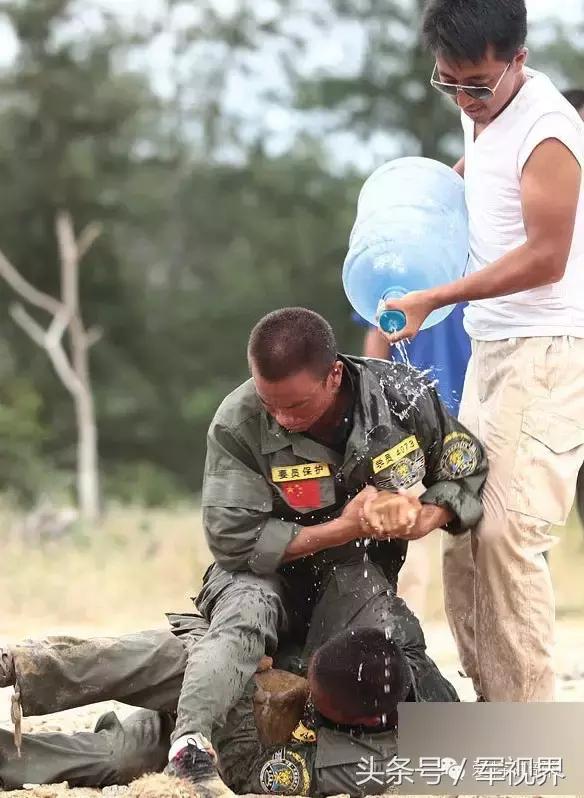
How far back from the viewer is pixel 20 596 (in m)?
8.70

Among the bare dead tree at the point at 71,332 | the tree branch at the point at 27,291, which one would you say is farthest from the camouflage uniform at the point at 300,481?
the tree branch at the point at 27,291

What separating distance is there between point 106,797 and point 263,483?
3.21ft

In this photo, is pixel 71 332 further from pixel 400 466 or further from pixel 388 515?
pixel 388 515

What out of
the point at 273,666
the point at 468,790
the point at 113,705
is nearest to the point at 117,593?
the point at 113,705

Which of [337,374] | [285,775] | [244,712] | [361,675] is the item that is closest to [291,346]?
[337,374]

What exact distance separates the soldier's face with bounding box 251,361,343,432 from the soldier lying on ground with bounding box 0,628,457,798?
0.62 meters

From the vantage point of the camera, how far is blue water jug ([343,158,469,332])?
4.20 metres

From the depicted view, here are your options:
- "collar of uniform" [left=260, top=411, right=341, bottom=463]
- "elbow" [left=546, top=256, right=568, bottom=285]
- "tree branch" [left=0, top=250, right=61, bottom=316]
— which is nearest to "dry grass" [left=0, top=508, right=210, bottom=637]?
"tree branch" [left=0, top=250, right=61, bottom=316]

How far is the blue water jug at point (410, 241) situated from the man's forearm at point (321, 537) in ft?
2.26

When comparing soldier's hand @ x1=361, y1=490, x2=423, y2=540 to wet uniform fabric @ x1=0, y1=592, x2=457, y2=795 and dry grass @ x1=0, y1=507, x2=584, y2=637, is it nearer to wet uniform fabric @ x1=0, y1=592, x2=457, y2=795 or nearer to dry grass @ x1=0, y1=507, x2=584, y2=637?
wet uniform fabric @ x1=0, y1=592, x2=457, y2=795

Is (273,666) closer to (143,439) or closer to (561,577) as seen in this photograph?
(561,577)

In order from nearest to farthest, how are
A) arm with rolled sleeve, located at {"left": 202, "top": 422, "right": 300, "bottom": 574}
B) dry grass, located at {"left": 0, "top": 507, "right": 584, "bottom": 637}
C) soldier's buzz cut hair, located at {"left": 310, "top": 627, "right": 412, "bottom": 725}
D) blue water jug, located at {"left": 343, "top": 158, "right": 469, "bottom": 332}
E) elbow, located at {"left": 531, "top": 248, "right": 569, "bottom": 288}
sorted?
1. soldier's buzz cut hair, located at {"left": 310, "top": 627, "right": 412, "bottom": 725}
2. elbow, located at {"left": 531, "top": 248, "right": 569, "bottom": 288}
3. arm with rolled sleeve, located at {"left": 202, "top": 422, "right": 300, "bottom": 574}
4. blue water jug, located at {"left": 343, "top": 158, "right": 469, "bottom": 332}
5. dry grass, located at {"left": 0, "top": 507, "right": 584, "bottom": 637}

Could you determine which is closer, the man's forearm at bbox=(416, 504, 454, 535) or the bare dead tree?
the man's forearm at bbox=(416, 504, 454, 535)

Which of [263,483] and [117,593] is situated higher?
[263,483]
